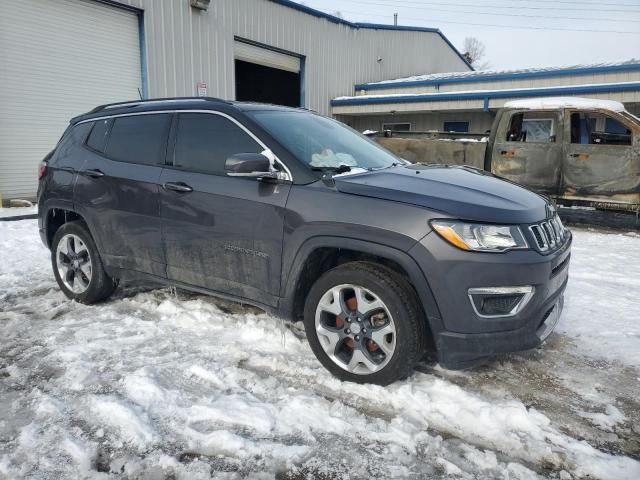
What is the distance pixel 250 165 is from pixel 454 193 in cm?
127

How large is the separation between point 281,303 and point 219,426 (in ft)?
3.03

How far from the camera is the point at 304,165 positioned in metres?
A: 3.24

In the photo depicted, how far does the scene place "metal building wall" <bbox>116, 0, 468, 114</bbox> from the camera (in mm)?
12758

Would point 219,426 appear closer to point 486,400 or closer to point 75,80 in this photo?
point 486,400

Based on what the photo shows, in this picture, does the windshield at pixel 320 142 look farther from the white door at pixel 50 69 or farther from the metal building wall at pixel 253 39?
the metal building wall at pixel 253 39

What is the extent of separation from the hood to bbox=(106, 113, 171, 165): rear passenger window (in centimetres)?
164

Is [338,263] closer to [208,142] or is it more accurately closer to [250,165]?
[250,165]

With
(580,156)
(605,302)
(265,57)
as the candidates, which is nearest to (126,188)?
(605,302)

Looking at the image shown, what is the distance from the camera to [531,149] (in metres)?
8.88

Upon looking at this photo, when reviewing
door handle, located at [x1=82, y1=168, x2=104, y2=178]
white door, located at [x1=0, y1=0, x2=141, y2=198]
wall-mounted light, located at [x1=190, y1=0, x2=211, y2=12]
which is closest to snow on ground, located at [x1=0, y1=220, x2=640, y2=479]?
door handle, located at [x1=82, y1=168, x2=104, y2=178]

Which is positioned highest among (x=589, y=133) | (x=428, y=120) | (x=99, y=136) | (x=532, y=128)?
(x=428, y=120)

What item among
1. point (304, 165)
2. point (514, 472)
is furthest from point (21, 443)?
point (514, 472)

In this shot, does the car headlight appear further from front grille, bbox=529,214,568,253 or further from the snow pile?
the snow pile

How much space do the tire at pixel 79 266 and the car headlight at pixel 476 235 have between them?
3116 millimetres
